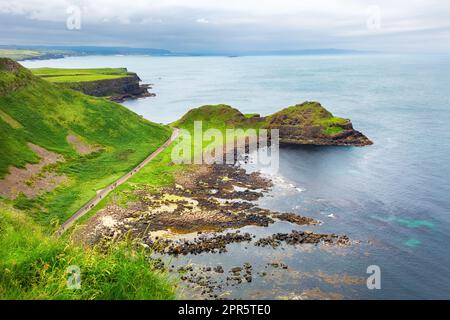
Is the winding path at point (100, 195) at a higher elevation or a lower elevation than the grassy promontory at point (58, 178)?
lower

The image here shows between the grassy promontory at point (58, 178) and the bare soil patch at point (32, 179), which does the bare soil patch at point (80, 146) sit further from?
the bare soil patch at point (32, 179)

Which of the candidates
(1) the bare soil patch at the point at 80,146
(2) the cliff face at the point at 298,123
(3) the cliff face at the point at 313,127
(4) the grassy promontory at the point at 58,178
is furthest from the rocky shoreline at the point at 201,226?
(2) the cliff face at the point at 298,123

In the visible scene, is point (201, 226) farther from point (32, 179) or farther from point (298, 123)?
point (298, 123)

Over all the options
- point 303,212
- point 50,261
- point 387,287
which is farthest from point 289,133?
point 50,261

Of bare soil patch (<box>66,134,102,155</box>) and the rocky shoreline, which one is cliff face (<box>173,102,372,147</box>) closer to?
bare soil patch (<box>66,134,102,155</box>)
